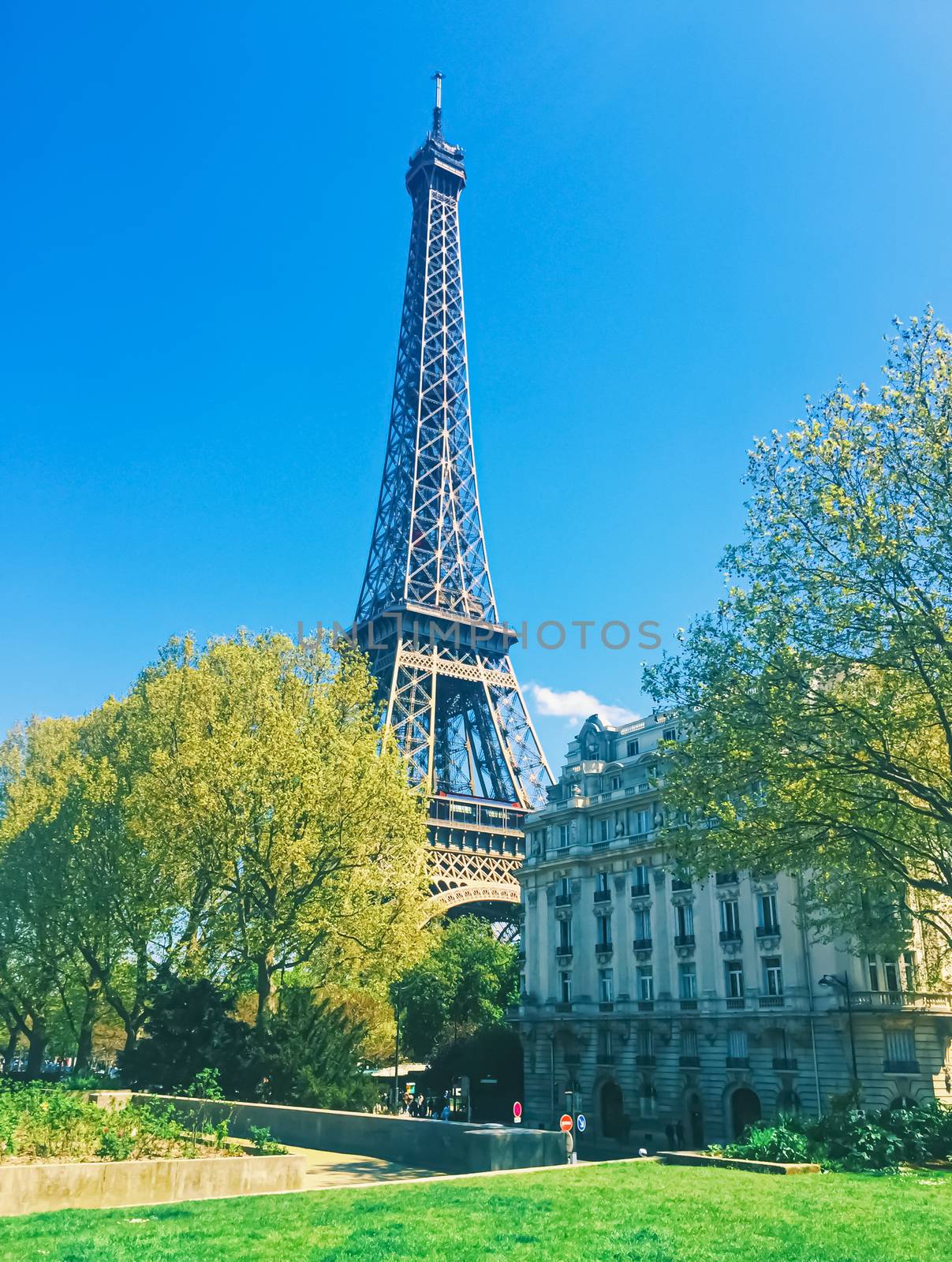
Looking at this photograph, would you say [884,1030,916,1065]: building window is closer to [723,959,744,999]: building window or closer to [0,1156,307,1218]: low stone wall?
[723,959,744,999]: building window

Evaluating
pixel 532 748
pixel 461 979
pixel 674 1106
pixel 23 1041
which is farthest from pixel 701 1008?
pixel 23 1041

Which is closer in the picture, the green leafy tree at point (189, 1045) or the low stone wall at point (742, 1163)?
the low stone wall at point (742, 1163)

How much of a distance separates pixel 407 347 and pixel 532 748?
159 feet

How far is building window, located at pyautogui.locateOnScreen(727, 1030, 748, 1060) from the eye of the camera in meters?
48.1

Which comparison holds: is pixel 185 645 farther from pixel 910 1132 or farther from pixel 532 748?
pixel 532 748

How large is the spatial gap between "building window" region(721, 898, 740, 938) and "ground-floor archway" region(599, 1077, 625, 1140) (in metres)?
11.0

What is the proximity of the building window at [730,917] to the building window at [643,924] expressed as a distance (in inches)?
208

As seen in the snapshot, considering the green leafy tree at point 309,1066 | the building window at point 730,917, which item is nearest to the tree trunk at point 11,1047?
the green leafy tree at point 309,1066

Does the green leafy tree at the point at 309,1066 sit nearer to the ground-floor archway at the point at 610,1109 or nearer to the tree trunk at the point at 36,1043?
the tree trunk at the point at 36,1043

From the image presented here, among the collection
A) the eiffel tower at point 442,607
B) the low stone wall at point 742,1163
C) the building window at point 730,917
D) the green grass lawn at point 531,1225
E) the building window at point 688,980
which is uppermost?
the eiffel tower at point 442,607

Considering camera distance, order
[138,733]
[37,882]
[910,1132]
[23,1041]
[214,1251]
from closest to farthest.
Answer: [214,1251] → [910,1132] → [138,733] → [37,882] → [23,1041]

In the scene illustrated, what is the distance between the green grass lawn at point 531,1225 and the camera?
34.4ft

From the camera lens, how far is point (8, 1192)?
13234 mm

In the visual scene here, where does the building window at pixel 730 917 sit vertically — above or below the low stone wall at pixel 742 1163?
above
